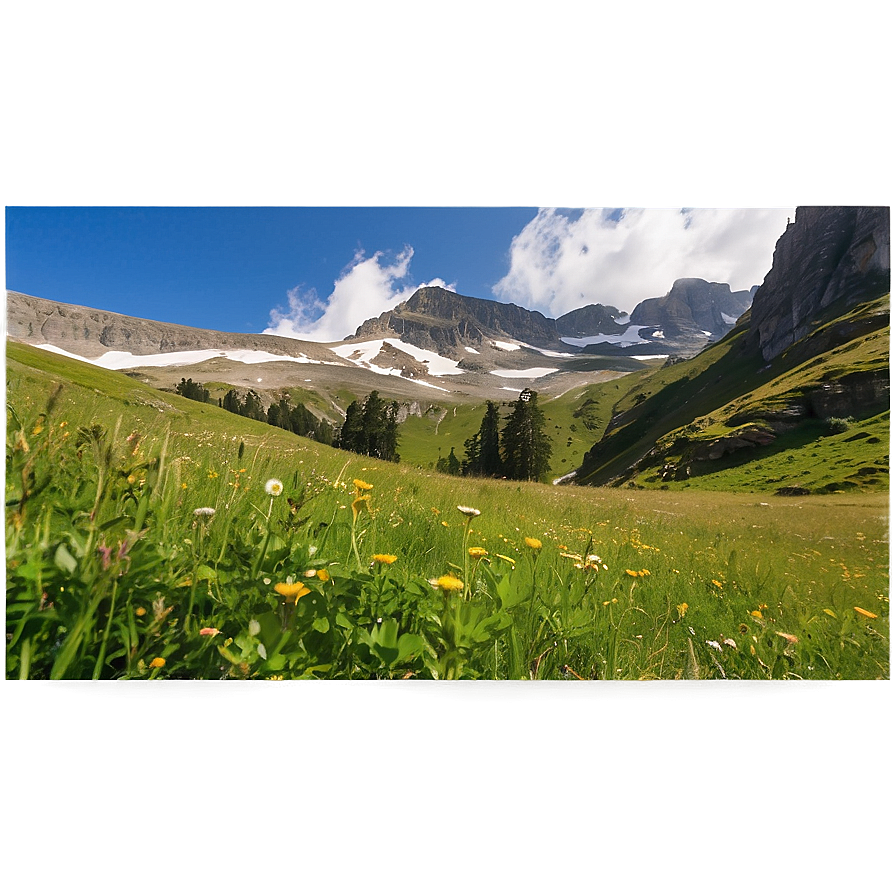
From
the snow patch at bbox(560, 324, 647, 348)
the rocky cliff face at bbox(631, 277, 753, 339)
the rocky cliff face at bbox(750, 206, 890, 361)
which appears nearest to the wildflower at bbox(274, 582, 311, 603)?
the snow patch at bbox(560, 324, 647, 348)

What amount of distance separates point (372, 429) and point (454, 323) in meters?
0.74

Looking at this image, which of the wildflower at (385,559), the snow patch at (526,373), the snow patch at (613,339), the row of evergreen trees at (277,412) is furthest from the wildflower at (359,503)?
the snow patch at (613,339)

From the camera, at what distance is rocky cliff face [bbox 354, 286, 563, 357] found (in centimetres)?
256

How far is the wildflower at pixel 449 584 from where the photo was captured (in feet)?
6.13

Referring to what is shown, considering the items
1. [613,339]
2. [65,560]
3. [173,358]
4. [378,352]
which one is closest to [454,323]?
[378,352]

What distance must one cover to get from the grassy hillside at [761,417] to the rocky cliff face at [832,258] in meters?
0.09

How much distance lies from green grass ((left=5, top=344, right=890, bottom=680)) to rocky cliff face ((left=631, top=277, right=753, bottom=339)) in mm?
862

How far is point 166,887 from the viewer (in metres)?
1.80

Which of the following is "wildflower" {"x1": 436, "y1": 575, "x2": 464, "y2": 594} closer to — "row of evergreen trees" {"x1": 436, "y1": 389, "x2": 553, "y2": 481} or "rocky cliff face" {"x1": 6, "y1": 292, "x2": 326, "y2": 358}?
"row of evergreen trees" {"x1": 436, "y1": 389, "x2": 553, "y2": 481}

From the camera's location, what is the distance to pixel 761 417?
259cm

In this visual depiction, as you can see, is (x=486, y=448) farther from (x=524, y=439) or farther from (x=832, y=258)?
(x=832, y=258)

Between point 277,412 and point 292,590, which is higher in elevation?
point 277,412
